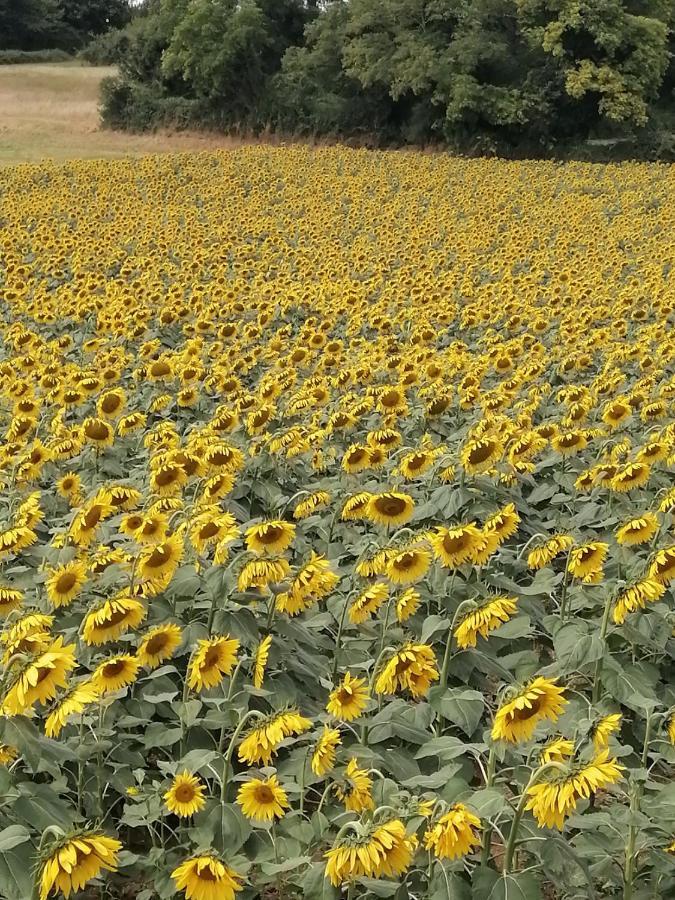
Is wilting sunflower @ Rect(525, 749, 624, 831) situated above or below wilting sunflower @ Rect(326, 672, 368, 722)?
above

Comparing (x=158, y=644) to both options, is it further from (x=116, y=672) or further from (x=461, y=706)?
(x=461, y=706)

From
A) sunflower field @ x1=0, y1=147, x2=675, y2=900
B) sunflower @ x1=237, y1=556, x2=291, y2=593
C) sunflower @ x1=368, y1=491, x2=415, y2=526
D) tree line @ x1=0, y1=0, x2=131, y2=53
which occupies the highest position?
tree line @ x1=0, y1=0, x2=131, y2=53

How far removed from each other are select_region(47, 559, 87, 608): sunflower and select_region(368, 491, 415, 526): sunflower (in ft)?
3.90

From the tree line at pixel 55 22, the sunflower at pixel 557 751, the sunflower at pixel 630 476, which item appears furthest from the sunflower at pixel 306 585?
the tree line at pixel 55 22

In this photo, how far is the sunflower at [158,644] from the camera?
9.11 ft

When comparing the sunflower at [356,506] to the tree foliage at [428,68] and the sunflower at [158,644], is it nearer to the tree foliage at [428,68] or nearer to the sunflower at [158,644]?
the sunflower at [158,644]

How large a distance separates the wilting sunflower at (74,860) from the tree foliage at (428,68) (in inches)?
1161

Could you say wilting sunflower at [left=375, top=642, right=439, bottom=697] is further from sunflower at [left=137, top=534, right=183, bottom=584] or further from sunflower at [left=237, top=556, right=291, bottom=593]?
sunflower at [left=137, top=534, right=183, bottom=584]

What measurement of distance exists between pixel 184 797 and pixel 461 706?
89 cm

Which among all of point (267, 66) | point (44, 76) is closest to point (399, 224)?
point (267, 66)

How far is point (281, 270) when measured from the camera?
38.9 ft

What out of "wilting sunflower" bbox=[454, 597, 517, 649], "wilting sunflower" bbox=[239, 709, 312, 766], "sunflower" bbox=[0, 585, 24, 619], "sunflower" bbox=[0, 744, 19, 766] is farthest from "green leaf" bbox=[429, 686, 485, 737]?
"sunflower" bbox=[0, 585, 24, 619]

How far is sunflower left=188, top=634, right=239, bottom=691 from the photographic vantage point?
2611mm

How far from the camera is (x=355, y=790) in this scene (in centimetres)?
219
